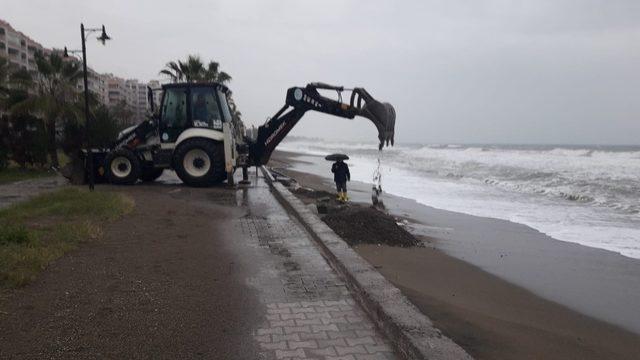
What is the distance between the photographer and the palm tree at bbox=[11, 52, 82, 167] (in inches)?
666

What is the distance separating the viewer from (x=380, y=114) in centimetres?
1200

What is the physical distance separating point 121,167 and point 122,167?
0.03 m

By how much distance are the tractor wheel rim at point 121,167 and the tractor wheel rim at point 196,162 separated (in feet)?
6.05

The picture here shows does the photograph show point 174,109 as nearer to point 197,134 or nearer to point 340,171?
point 197,134

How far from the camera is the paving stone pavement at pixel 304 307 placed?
3.60 meters

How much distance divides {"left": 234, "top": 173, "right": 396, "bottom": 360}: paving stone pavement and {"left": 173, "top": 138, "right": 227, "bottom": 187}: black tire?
5891 millimetres

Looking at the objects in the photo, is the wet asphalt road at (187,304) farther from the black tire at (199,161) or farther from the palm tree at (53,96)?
the palm tree at (53,96)

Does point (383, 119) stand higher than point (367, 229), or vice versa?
point (383, 119)

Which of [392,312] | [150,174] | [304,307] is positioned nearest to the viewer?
[392,312]

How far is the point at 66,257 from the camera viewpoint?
5781 mm

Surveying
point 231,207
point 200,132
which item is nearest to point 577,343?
point 231,207

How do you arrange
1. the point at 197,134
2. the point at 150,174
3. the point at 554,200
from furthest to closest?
the point at 554,200 < the point at 150,174 < the point at 197,134


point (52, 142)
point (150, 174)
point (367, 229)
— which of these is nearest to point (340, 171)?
point (367, 229)

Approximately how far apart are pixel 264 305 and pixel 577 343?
2.81m
